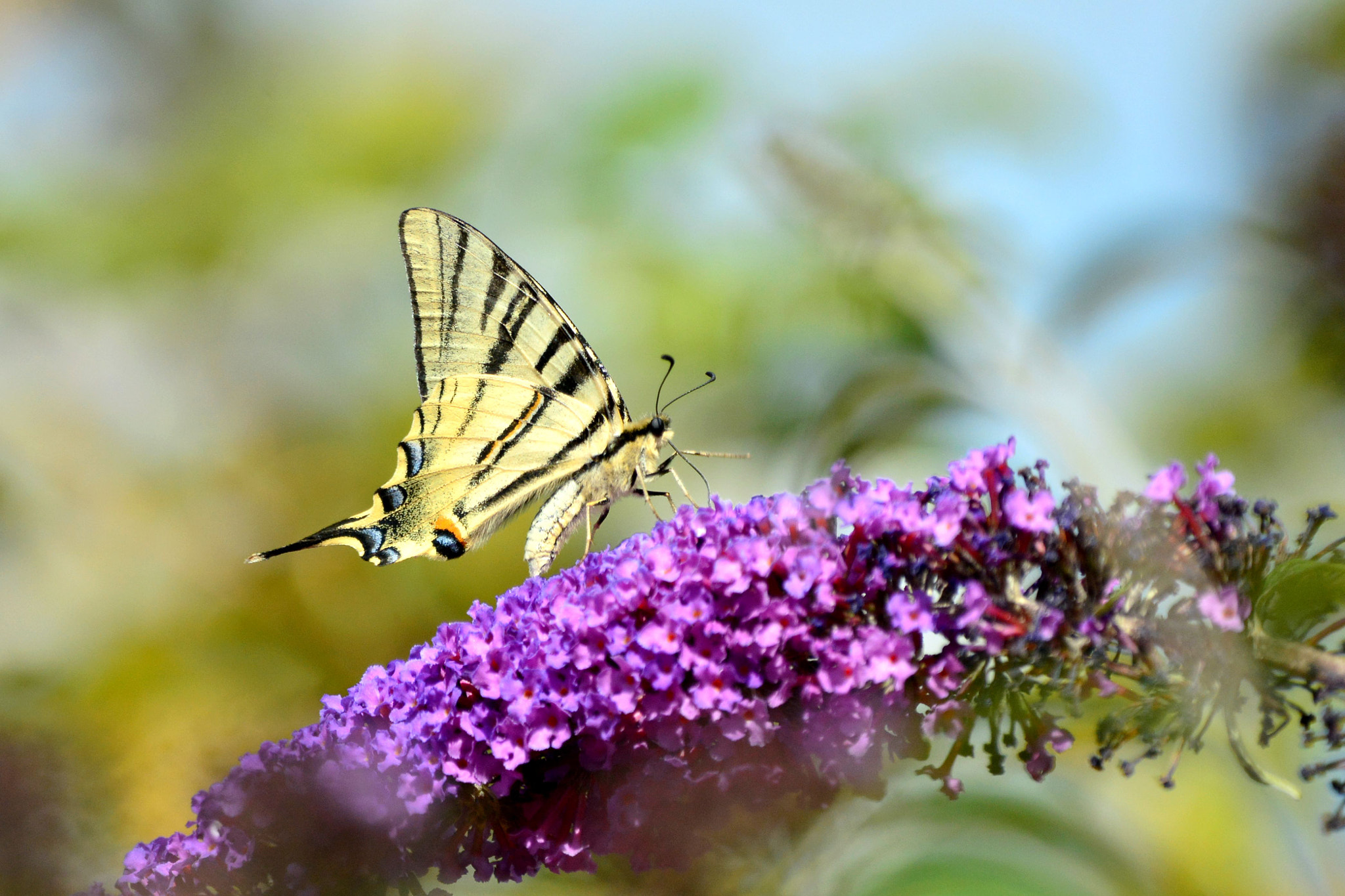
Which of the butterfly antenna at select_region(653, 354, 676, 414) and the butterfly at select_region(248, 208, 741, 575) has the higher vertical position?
the butterfly antenna at select_region(653, 354, 676, 414)

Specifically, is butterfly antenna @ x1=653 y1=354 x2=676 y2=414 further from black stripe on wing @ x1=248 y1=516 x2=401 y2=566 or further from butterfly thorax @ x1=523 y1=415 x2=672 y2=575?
black stripe on wing @ x1=248 y1=516 x2=401 y2=566

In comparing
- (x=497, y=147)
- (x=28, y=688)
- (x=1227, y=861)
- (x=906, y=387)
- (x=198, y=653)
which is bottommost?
(x=1227, y=861)

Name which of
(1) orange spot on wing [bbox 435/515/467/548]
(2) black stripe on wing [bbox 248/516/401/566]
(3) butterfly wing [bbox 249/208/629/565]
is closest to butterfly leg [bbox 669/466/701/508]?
(3) butterfly wing [bbox 249/208/629/565]

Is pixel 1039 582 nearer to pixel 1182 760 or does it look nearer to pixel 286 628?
pixel 1182 760

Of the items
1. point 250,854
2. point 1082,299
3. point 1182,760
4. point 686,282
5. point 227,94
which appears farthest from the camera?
point 227,94

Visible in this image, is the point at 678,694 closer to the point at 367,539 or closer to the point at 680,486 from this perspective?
the point at 680,486

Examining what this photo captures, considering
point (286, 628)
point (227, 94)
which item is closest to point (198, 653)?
point (286, 628)

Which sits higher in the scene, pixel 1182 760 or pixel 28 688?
pixel 28 688
